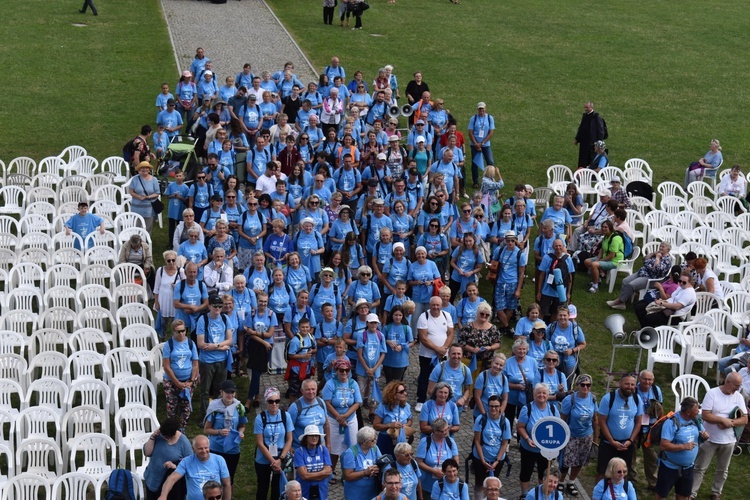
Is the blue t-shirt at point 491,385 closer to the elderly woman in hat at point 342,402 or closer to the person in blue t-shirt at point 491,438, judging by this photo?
the person in blue t-shirt at point 491,438

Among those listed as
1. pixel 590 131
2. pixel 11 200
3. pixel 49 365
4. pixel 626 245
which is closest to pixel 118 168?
pixel 11 200

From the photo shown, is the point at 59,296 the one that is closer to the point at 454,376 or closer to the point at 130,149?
the point at 130,149

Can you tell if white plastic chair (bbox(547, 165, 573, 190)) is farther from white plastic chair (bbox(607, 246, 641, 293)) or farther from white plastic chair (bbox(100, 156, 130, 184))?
white plastic chair (bbox(100, 156, 130, 184))

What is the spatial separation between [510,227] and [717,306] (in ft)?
10.8

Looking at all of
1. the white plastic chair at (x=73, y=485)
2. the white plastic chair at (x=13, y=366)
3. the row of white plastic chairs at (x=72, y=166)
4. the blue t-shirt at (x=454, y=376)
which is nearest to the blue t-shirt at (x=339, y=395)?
the blue t-shirt at (x=454, y=376)

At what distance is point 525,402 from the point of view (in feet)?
44.2

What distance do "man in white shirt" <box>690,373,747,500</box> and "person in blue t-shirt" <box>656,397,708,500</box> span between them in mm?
390

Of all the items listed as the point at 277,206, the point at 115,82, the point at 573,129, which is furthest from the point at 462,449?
the point at 115,82

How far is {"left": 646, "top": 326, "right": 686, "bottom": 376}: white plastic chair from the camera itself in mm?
15773

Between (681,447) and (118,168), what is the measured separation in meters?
13.0

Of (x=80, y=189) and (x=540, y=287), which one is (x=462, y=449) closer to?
(x=540, y=287)

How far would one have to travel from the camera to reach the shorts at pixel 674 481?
12.8 metres

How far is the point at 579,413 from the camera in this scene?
504 inches

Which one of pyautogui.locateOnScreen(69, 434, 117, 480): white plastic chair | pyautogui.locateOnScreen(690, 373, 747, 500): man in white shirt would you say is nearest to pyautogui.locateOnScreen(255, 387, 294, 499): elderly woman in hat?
pyautogui.locateOnScreen(69, 434, 117, 480): white plastic chair
